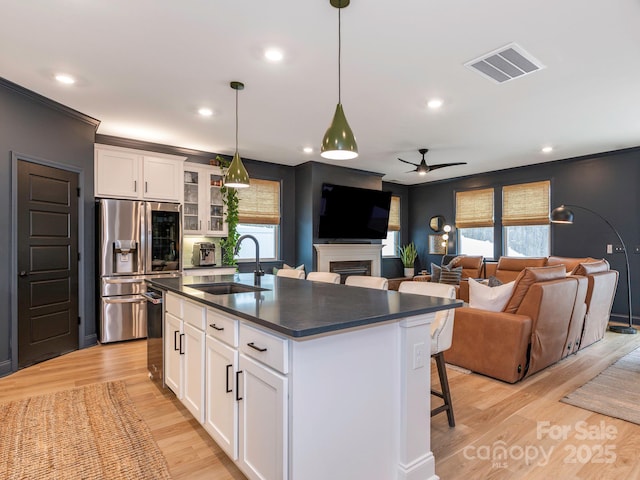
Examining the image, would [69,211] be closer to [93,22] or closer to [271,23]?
[93,22]

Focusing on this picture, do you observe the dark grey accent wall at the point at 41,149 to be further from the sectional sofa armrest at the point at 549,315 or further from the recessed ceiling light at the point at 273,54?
the sectional sofa armrest at the point at 549,315

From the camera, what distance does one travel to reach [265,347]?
1.59 m

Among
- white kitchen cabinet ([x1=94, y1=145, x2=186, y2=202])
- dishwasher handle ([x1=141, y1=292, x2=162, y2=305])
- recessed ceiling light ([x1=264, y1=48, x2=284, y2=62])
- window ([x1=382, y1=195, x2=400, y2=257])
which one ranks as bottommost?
dishwasher handle ([x1=141, y1=292, x2=162, y2=305])

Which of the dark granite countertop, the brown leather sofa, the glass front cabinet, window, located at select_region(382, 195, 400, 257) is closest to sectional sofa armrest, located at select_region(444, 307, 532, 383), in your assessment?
the brown leather sofa

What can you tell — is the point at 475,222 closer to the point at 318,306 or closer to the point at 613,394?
the point at 613,394

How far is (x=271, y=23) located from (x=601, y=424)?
353 centimetres

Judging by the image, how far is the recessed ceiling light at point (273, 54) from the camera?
271cm

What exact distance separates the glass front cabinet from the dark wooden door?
58.5 inches

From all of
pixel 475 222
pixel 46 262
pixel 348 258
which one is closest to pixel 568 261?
pixel 475 222

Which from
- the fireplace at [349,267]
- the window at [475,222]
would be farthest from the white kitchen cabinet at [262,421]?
the window at [475,222]

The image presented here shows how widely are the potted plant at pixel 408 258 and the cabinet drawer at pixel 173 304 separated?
6.44 meters

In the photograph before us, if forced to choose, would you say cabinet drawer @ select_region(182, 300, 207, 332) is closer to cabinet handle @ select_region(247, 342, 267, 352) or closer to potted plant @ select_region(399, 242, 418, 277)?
cabinet handle @ select_region(247, 342, 267, 352)

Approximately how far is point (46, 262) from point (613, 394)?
5.45 m

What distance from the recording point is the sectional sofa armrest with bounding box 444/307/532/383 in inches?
121
